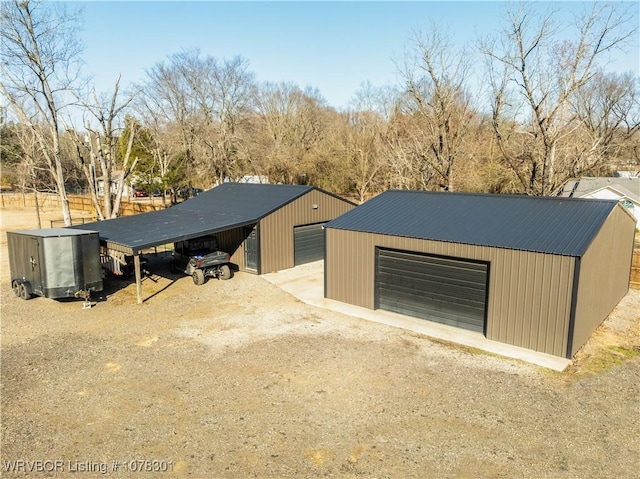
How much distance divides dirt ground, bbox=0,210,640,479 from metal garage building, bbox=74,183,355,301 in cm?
470

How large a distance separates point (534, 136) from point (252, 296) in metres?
16.3

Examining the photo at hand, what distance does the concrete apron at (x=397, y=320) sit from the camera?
9727 millimetres

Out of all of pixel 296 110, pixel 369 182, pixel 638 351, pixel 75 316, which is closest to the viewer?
pixel 638 351

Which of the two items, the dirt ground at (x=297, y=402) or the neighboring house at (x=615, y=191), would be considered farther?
the neighboring house at (x=615, y=191)

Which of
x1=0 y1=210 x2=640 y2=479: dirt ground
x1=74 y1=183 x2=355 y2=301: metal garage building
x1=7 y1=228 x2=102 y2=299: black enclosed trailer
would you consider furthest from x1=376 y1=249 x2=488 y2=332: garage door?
x1=7 y1=228 x2=102 y2=299: black enclosed trailer

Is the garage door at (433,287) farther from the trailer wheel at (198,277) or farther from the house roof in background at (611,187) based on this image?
the house roof in background at (611,187)

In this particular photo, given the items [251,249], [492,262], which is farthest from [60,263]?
[492,262]

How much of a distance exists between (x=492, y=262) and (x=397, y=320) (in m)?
3.15

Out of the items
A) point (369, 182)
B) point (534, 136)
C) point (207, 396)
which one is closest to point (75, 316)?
point (207, 396)

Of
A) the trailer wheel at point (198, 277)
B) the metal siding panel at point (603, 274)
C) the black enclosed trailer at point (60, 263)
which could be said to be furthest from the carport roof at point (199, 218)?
the metal siding panel at point (603, 274)

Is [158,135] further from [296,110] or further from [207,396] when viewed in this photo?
[207,396]

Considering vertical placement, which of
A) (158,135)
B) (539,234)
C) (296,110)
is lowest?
(539,234)

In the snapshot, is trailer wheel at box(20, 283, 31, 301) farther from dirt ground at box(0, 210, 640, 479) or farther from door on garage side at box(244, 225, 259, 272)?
door on garage side at box(244, 225, 259, 272)

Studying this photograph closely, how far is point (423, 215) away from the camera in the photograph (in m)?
13.1
